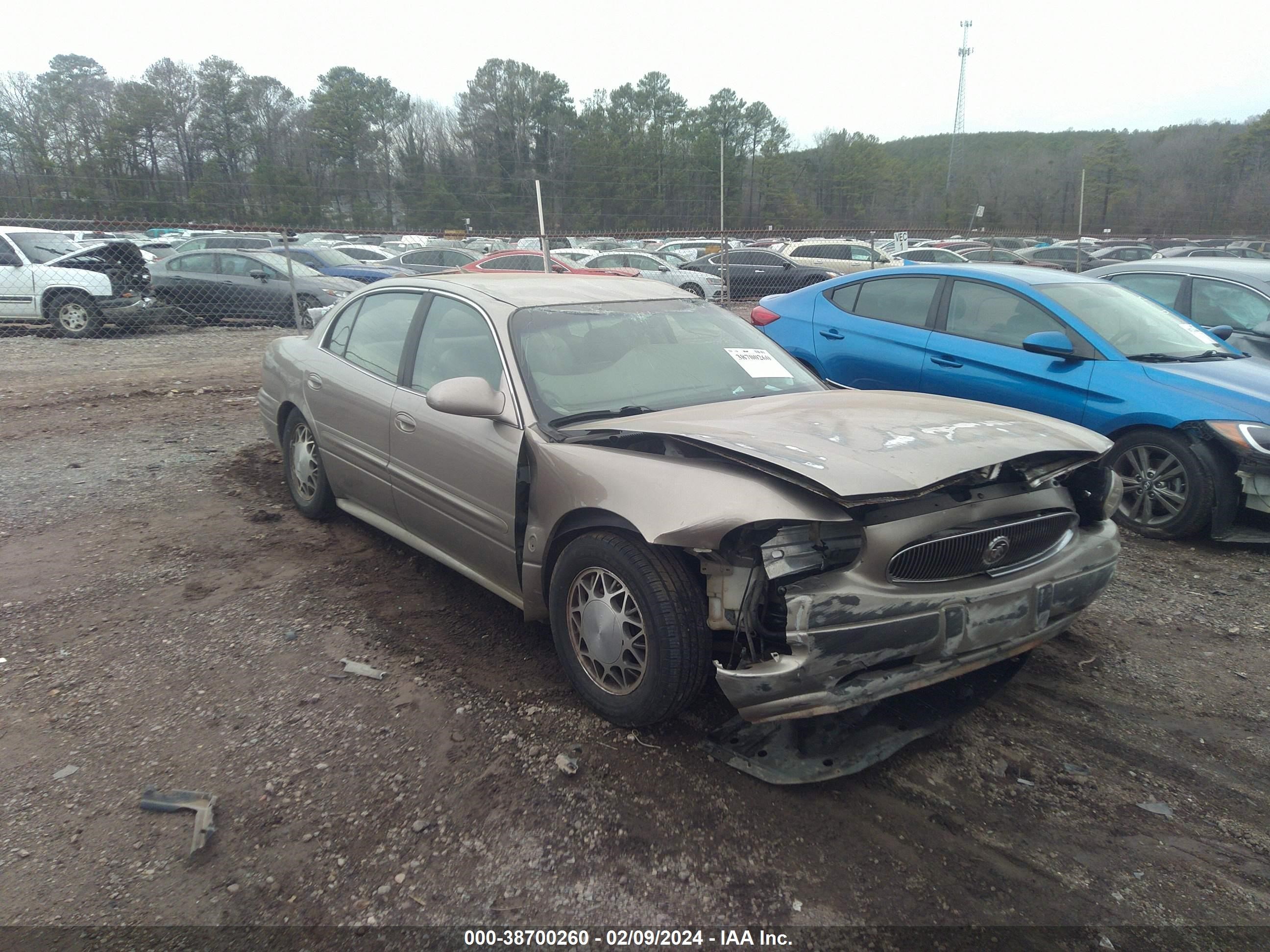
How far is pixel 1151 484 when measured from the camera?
5.08 metres

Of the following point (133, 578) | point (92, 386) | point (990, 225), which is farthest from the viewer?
point (990, 225)

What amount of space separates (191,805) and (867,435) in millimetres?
2529

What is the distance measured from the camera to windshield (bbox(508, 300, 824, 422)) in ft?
11.6

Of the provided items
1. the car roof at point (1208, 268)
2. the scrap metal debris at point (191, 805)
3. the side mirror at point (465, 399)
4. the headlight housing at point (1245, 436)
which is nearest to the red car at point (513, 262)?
the car roof at point (1208, 268)

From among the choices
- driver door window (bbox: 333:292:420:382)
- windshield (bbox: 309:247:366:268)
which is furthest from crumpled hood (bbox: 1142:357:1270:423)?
windshield (bbox: 309:247:366:268)

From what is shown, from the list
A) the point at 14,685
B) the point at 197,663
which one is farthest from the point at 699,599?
the point at 14,685

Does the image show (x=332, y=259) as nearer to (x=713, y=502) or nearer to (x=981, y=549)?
(x=713, y=502)

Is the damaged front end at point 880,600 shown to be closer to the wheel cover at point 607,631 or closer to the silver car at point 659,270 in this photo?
the wheel cover at point 607,631

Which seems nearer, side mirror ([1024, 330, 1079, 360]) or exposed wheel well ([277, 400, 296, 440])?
exposed wheel well ([277, 400, 296, 440])

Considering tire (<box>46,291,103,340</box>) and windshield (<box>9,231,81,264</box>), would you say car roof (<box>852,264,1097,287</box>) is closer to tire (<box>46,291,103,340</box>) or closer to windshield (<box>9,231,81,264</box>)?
tire (<box>46,291,103,340</box>)

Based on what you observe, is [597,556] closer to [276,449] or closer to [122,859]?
[122,859]

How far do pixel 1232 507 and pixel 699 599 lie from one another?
3.91 meters

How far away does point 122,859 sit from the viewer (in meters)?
2.38

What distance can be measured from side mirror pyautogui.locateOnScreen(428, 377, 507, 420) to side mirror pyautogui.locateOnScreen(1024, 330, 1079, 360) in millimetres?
3708
